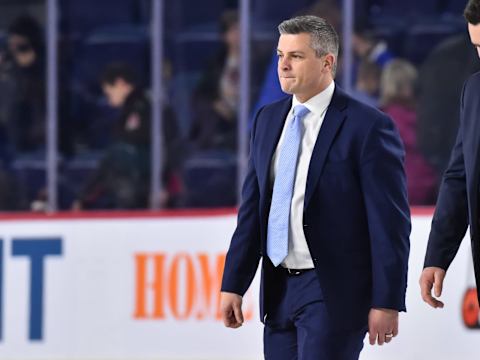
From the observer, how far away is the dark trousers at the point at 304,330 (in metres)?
3.78

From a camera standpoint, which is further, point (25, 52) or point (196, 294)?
point (25, 52)

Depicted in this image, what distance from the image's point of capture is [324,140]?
3.83 meters

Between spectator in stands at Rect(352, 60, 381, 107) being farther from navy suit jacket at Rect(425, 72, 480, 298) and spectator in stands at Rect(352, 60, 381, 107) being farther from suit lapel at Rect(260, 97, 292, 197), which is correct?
navy suit jacket at Rect(425, 72, 480, 298)

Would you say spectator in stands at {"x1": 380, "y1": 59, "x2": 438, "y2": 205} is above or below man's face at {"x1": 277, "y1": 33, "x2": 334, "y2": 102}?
below

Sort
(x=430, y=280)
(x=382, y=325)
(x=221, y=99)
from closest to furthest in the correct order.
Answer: (x=430, y=280), (x=382, y=325), (x=221, y=99)

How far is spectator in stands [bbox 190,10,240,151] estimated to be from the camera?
7.50 metres

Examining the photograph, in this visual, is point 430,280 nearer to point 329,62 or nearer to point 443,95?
point 329,62

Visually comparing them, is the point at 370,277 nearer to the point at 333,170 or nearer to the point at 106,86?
the point at 333,170

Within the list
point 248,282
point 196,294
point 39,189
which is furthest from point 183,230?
point 248,282

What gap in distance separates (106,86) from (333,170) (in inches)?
163

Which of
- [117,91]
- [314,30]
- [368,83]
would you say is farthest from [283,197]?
[117,91]

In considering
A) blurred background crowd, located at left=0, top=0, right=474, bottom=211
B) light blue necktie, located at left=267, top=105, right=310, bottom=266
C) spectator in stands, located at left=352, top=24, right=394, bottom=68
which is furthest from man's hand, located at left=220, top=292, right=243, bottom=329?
spectator in stands, located at left=352, top=24, right=394, bottom=68

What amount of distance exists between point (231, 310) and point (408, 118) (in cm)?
333

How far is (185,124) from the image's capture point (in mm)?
7594
